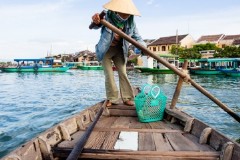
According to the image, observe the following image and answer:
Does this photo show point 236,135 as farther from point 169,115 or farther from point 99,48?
point 99,48

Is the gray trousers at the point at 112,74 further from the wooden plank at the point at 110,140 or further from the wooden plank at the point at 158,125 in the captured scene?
the wooden plank at the point at 110,140

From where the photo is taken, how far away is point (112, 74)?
406cm

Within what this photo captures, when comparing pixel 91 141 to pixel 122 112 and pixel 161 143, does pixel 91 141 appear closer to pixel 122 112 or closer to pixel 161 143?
pixel 161 143

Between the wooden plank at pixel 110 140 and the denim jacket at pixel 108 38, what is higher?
the denim jacket at pixel 108 38

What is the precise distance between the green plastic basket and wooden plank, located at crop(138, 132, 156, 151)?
2.09 feet

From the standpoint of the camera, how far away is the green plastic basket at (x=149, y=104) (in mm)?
3471

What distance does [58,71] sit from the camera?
38.9 m

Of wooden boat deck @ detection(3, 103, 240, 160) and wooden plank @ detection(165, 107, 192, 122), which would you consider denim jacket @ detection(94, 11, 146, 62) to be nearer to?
A: wooden boat deck @ detection(3, 103, 240, 160)

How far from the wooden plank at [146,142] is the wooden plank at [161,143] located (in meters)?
0.04

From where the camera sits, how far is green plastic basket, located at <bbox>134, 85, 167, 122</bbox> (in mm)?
3471

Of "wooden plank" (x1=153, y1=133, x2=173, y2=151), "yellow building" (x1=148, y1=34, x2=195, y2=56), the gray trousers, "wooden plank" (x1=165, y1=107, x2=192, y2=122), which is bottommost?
"wooden plank" (x1=153, y1=133, x2=173, y2=151)

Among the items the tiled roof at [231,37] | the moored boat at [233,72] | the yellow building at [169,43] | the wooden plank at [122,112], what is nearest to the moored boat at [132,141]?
the wooden plank at [122,112]

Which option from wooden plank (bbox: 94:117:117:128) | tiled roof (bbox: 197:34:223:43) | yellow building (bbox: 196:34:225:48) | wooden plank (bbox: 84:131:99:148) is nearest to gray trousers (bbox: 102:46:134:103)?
wooden plank (bbox: 94:117:117:128)

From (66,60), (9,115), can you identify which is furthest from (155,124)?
(66,60)
